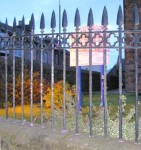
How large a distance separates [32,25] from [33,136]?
1.26m

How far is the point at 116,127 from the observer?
17.2ft

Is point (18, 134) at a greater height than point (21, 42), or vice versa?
point (21, 42)

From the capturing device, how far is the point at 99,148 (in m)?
3.83

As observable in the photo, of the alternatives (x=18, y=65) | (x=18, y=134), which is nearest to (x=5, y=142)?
(x=18, y=134)

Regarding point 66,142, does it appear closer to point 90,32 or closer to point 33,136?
point 33,136

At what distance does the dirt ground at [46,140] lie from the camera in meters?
3.86

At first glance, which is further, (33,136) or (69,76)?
(69,76)

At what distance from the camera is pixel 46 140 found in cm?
431

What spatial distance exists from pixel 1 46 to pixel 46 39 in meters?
0.87

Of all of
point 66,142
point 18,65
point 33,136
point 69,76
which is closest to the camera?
point 66,142

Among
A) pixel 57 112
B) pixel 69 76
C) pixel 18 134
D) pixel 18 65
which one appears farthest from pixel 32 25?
pixel 69 76

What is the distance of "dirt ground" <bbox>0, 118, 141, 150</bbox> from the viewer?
12.6ft

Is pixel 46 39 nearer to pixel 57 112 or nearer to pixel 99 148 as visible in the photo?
pixel 99 148

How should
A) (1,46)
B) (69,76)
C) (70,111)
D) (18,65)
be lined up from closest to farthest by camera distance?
1. (1,46)
2. (70,111)
3. (18,65)
4. (69,76)
